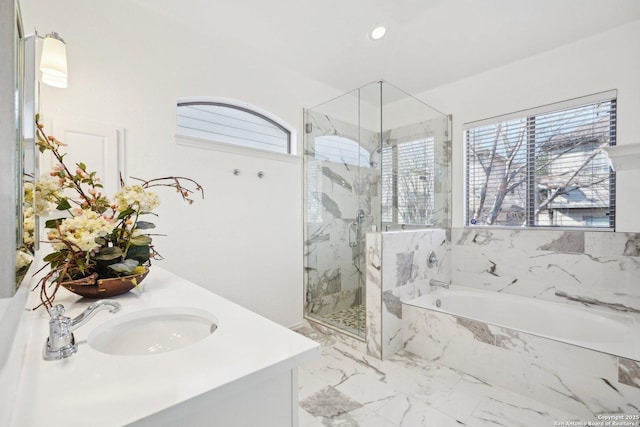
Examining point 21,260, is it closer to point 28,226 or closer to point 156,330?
point 28,226

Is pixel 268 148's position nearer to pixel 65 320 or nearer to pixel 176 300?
pixel 176 300

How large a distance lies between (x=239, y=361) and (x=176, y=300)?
0.54 m

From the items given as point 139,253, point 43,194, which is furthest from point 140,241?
point 43,194

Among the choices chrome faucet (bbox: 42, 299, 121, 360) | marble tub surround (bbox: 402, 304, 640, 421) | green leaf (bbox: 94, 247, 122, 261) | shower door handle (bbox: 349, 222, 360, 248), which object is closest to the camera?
chrome faucet (bbox: 42, 299, 121, 360)

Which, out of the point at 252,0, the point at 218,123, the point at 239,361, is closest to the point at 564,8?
the point at 252,0

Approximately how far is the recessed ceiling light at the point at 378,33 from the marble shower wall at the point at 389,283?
65.5 inches

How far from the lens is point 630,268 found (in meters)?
2.22

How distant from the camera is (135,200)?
3.70ft

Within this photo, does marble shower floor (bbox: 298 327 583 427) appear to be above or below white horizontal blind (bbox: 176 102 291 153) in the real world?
below

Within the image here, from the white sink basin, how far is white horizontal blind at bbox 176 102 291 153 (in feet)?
5.77

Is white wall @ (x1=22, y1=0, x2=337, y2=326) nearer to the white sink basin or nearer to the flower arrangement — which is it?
the flower arrangement

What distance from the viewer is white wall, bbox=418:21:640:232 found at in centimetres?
224

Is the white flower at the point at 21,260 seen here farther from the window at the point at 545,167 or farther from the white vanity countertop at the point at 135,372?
the window at the point at 545,167

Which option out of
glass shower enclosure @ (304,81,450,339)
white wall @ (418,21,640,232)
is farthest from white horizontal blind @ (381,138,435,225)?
white wall @ (418,21,640,232)
